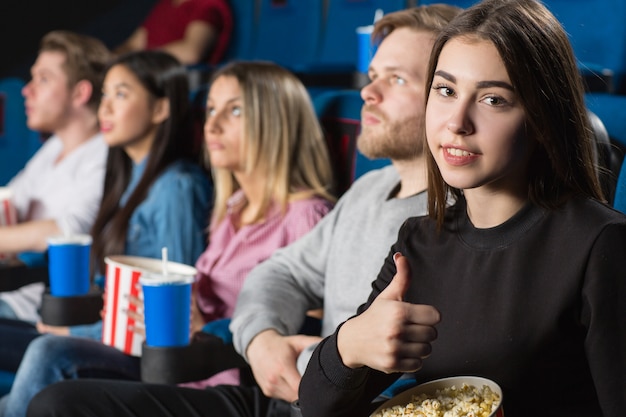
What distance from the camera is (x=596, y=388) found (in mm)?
950

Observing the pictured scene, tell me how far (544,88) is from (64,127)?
1.85 m

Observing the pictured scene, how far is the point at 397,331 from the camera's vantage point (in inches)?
36.5

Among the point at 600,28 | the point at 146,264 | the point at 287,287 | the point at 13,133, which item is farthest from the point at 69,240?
the point at 13,133

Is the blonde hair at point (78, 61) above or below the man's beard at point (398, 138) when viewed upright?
below

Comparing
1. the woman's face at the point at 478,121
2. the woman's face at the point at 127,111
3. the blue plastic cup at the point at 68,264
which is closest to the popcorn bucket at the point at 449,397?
the woman's face at the point at 478,121

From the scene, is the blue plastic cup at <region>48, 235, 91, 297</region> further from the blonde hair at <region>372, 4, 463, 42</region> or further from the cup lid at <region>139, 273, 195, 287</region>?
the blonde hair at <region>372, 4, 463, 42</region>

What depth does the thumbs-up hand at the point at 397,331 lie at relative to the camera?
92cm

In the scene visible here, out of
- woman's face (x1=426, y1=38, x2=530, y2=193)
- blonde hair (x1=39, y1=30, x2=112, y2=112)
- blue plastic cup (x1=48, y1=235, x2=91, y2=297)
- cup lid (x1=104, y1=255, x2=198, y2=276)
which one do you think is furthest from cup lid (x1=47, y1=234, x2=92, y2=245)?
woman's face (x1=426, y1=38, x2=530, y2=193)

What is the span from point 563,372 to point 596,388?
0.18 ft

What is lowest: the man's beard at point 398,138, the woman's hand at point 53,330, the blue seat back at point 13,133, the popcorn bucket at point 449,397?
the woman's hand at point 53,330

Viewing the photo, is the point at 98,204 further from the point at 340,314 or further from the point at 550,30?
the point at 550,30

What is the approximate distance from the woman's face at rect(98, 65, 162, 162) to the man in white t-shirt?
0.20 m

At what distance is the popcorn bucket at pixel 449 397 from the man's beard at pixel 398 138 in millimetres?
528

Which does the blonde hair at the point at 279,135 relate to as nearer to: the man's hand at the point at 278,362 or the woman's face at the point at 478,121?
the man's hand at the point at 278,362
